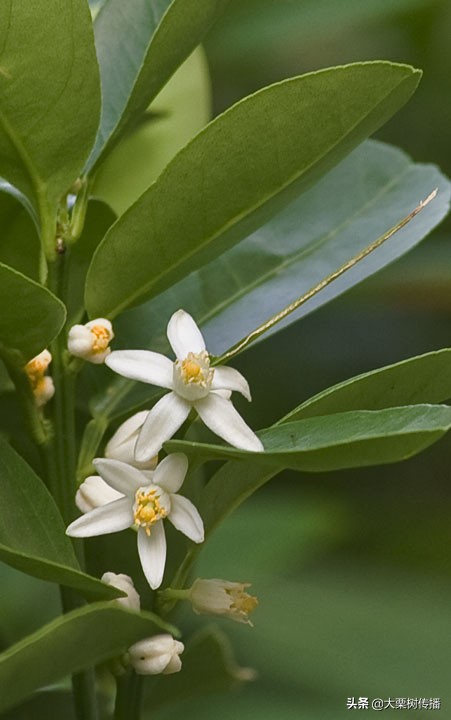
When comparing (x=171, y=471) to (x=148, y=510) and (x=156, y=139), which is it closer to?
(x=148, y=510)

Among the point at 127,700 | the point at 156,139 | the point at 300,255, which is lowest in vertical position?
the point at 127,700

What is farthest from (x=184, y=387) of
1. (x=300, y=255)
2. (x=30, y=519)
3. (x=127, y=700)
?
(x=300, y=255)

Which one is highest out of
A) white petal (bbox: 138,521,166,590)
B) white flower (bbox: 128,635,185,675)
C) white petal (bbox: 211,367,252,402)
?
white petal (bbox: 211,367,252,402)

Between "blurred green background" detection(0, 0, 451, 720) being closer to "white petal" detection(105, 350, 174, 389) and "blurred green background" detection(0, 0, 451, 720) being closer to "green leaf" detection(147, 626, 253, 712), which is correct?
"green leaf" detection(147, 626, 253, 712)

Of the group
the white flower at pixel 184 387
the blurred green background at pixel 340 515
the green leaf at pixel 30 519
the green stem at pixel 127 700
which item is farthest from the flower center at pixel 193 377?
the blurred green background at pixel 340 515

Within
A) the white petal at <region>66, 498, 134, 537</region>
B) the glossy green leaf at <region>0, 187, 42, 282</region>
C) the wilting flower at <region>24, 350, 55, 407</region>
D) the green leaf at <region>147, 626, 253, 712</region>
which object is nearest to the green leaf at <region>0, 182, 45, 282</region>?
the glossy green leaf at <region>0, 187, 42, 282</region>

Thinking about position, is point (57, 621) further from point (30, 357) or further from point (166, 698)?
point (166, 698)

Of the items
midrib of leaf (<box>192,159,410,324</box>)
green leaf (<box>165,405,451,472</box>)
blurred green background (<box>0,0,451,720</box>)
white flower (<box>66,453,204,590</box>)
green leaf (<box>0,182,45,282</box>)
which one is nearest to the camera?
green leaf (<box>165,405,451,472</box>)
